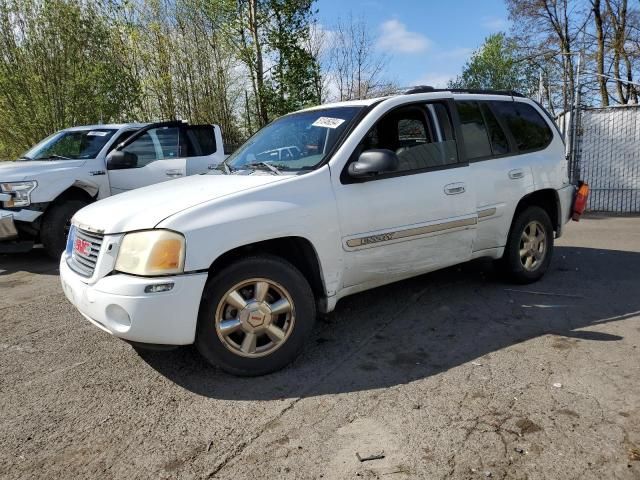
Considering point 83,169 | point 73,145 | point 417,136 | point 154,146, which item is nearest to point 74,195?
point 83,169

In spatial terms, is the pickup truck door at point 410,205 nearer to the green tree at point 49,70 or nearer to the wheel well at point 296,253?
the wheel well at point 296,253

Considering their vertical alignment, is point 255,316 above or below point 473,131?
below

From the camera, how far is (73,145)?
7992 mm

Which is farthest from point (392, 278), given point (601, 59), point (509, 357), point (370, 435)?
point (601, 59)

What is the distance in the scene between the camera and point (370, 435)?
9.04 ft

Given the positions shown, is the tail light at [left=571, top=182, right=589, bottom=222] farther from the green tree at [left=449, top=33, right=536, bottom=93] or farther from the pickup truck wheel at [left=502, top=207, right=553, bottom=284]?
the green tree at [left=449, top=33, right=536, bottom=93]

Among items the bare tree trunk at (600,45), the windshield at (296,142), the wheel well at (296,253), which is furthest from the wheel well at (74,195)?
the bare tree trunk at (600,45)

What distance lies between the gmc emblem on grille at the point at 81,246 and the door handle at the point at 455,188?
2.72m

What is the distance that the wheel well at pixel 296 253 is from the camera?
344cm

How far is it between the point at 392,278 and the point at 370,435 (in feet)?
5.18

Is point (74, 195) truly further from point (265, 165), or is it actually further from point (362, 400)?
point (362, 400)

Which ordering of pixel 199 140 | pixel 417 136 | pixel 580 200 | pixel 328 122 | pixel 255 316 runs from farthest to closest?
pixel 199 140, pixel 580 200, pixel 417 136, pixel 328 122, pixel 255 316

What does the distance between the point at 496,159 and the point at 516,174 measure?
29cm

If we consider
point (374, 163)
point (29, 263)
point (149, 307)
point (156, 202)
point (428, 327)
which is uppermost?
point (374, 163)
